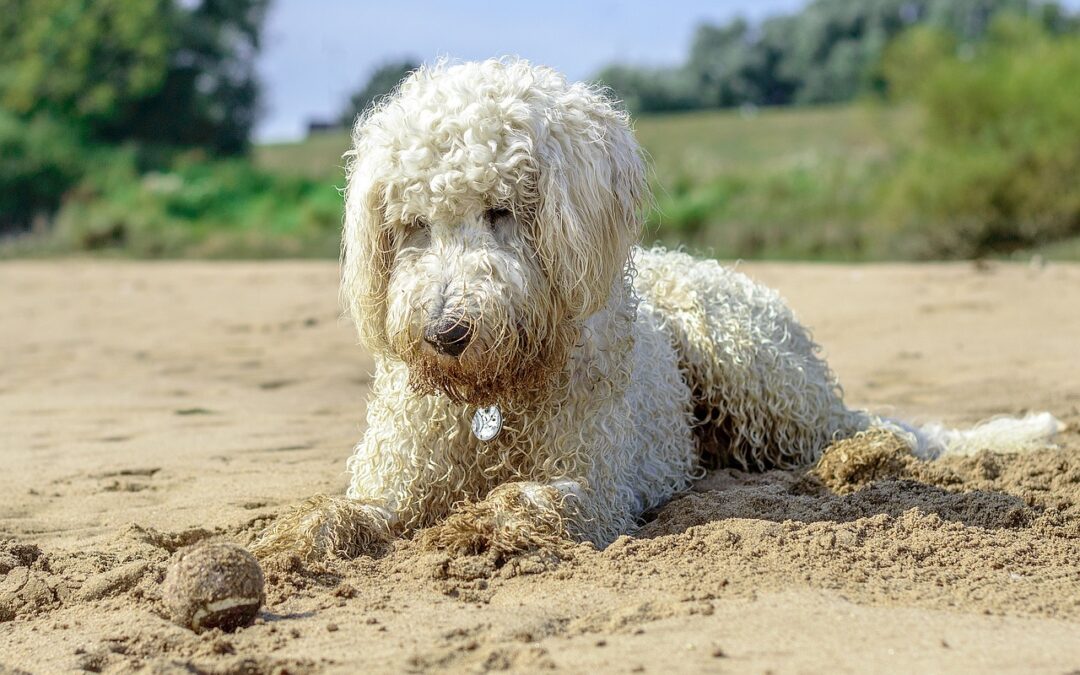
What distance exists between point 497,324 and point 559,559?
90 centimetres

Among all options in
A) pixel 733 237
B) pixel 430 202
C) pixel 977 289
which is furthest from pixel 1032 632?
pixel 733 237

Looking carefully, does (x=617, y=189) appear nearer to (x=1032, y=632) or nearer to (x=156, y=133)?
(x=1032, y=632)

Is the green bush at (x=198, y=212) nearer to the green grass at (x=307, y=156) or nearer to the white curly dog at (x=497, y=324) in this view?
the green grass at (x=307, y=156)

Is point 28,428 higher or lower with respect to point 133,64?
lower

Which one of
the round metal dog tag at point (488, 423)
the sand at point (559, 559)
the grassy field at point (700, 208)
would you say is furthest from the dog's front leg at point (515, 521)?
the grassy field at point (700, 208)

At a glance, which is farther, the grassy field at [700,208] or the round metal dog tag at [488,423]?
the grassy field at [700,208]

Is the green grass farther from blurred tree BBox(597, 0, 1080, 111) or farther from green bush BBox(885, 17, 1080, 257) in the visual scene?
blurred tree BBox(597, 0, 1080, 111)

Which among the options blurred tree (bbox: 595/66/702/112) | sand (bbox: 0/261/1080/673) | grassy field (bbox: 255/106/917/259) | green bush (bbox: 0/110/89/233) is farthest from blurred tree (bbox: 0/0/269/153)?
sand (bbox: 0/261/1080/673)

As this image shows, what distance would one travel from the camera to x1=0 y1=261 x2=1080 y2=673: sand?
3660 mm

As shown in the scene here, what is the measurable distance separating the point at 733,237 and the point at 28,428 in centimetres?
1900

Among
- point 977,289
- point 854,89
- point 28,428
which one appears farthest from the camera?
point 854,89

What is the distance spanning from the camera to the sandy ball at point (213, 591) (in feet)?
12.9

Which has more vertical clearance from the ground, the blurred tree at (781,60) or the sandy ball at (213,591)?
the blurred tree at (781,60)

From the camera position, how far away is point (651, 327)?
584 cm
